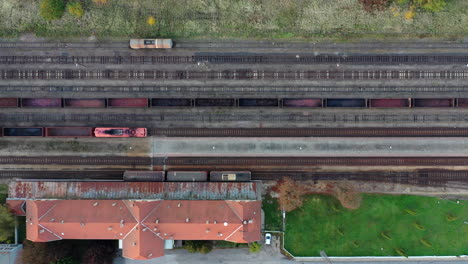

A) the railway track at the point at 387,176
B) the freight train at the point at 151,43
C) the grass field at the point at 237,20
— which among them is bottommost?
the railway track at the point at 387,176

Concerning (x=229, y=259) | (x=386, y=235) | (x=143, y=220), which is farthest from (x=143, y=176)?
(x=386, y=235)

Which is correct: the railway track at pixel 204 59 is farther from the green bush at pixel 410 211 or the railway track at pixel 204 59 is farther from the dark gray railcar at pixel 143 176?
the green bush at pixel 410 211

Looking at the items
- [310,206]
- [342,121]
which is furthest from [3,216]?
[342,121]

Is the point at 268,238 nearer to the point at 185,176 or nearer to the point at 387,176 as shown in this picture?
the point at 185,176

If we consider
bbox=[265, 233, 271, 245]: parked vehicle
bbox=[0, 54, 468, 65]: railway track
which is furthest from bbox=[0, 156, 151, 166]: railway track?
bbox=[265, 233, 271, 245]: parked vehicle

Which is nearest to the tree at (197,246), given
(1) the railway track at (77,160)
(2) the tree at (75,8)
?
(1) the railway track at (77,160)
